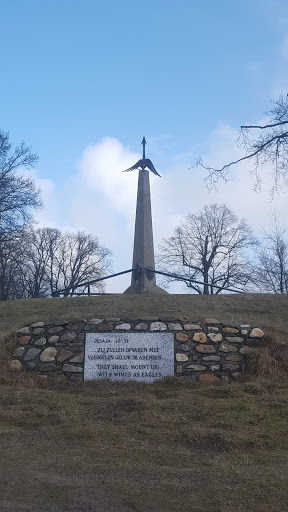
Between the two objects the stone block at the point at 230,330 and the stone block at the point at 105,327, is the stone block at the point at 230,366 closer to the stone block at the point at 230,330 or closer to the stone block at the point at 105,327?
the stone block at the point at 230,330

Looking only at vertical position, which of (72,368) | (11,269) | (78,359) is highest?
(11,269)

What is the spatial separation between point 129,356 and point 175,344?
82 centimetres

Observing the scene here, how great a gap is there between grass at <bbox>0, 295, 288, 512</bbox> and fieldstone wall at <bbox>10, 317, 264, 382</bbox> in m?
0.35

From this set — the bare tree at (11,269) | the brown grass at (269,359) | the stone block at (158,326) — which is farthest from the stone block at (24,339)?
the bare tree at (11,269)

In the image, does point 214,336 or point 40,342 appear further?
point 40,342

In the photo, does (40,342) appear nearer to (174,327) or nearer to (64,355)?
(64,355)

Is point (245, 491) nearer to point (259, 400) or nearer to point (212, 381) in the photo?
point (259, 400)

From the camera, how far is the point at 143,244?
15.1m

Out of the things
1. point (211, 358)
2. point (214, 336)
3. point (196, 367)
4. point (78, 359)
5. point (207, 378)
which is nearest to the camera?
point (207, 378)

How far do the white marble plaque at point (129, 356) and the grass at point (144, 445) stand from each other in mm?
283

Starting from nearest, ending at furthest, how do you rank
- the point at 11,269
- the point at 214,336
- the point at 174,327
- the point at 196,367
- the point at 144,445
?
the point at 144,445 → the point at 196,367 → the point at 214,336 → the point at 174,327 → the point at 11,269

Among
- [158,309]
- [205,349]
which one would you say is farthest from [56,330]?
[205,349]

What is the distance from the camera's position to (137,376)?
28.1 ft

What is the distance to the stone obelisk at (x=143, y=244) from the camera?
48.5 ft
